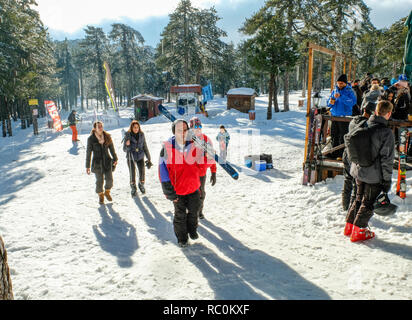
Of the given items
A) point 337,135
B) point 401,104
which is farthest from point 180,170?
point 401,104

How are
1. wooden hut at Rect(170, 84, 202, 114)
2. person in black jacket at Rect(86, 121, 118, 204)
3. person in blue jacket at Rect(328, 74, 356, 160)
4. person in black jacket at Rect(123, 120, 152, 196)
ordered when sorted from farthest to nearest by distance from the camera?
1. wooden hut at Rect(170, 84, 202, 114)
2. person in black jacket at Rect(123, 120, 152, 196)
3. person in blue jacket at Rect(328, 74, 356, 160)
4. person in black jacket at Rect(86, 121, 118, 204)

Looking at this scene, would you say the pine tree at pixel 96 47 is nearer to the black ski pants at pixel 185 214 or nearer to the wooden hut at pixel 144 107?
the wooden hut at pixel 144 107

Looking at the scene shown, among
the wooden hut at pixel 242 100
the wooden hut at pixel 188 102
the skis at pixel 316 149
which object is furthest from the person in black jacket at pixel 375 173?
the wooden hut at pixel 242 100

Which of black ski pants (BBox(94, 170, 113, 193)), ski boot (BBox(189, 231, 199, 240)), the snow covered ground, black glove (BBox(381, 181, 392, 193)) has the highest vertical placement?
black glove (BBox(381, 181, 392, 193))

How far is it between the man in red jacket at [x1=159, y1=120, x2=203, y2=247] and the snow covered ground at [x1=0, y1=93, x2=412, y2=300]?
2.60 ft

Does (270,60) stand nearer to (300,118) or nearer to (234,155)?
(300,118)

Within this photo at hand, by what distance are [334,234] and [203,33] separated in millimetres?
36320

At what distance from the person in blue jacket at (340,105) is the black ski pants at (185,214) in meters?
4.16

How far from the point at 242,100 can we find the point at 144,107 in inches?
462

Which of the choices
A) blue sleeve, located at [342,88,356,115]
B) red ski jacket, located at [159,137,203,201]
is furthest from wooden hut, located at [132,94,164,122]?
red ski jacket, located at [159,137,203,201]

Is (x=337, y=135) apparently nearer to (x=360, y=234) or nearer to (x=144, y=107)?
(x=360, y=234)

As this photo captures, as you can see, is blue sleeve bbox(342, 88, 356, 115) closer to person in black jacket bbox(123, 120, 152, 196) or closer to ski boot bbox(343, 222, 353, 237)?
ski boot bbox(343, 222, 353, 237)

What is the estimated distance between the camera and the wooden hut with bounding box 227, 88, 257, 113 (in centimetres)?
3181

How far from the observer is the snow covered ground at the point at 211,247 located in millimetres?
3266
